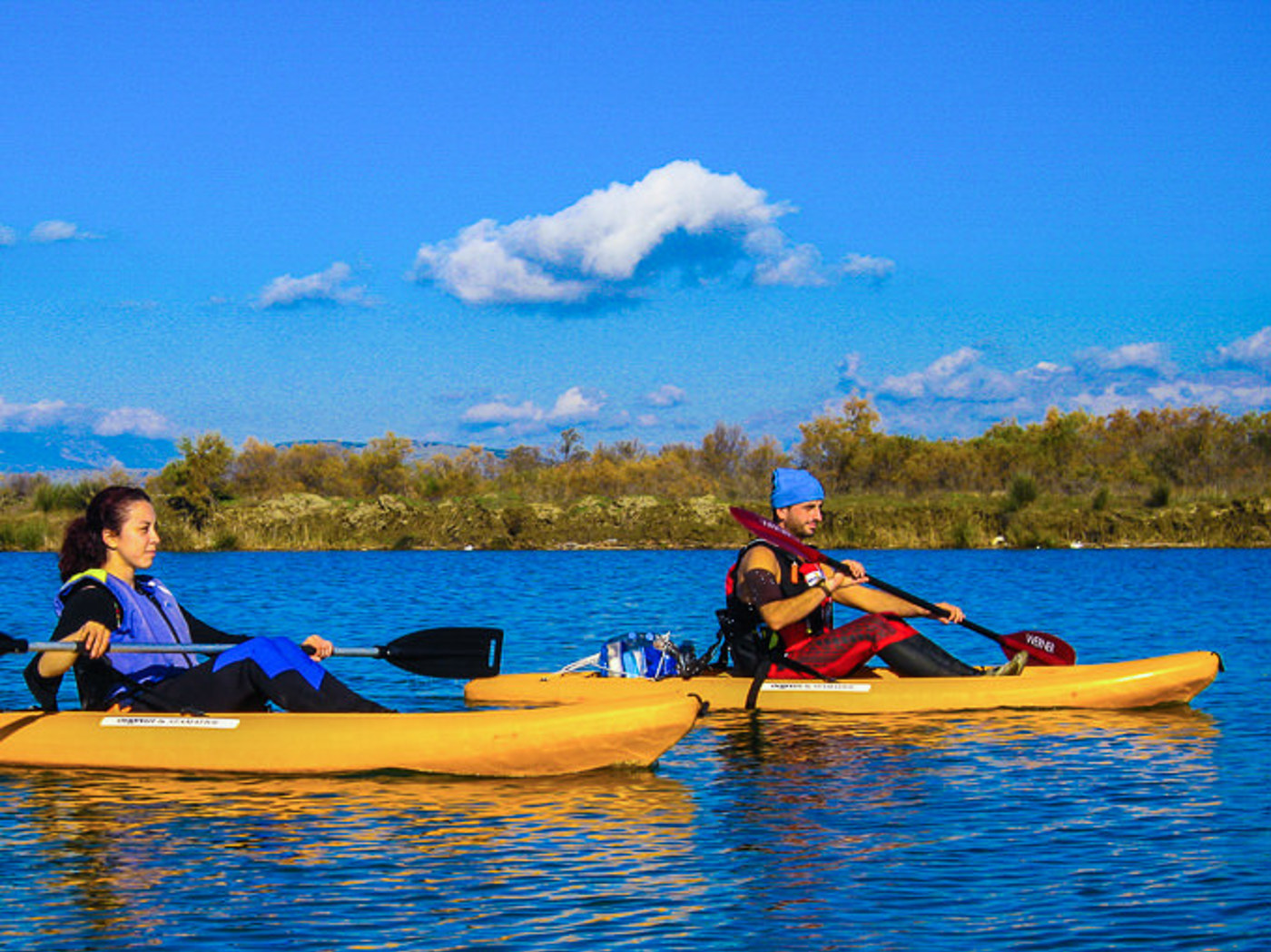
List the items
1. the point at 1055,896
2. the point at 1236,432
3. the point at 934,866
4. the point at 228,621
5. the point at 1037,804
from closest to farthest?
the point at 1055,896
the point at 934,866
the point at 1037,804
the point at 228,621
the point at 1236,432

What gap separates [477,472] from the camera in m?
51.0

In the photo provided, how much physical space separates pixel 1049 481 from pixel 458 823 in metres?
36.9

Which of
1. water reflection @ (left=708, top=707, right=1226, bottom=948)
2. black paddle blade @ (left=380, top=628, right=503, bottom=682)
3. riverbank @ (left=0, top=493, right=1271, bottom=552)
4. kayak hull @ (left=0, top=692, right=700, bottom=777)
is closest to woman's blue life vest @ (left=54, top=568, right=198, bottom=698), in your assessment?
kayak hull @ (left=0, top=692, right=700, bottom=777)

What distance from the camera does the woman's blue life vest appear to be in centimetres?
670

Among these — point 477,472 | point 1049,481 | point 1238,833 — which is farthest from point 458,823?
point 477,472

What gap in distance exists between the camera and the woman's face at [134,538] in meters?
6.55

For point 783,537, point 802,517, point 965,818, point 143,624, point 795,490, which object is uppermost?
point 795,490

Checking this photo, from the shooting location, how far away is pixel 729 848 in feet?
18.4

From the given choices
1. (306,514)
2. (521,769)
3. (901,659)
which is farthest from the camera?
(306,514)

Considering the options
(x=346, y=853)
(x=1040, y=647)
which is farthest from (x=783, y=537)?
(x=346, y=853)

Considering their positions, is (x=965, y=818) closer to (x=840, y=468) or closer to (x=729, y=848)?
(x=729, y=848)

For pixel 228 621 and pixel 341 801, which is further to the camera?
pixel 228 621

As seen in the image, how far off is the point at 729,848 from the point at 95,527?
10.4 ft

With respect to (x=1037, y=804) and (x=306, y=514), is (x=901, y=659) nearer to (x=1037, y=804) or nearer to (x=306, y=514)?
(x=1037, y=804)
